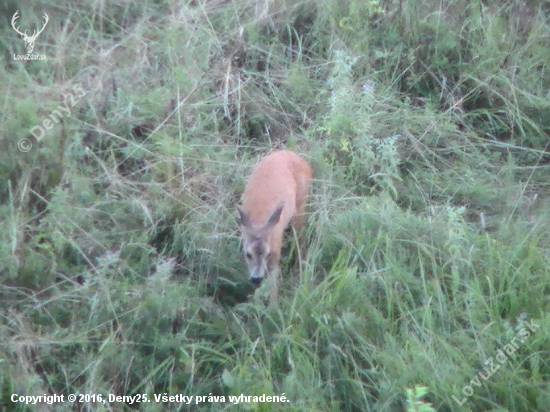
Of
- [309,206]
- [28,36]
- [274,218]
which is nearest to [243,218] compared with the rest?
[274,218]

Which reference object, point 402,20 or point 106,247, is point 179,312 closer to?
point 106,247

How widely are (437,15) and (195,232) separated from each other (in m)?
3.31

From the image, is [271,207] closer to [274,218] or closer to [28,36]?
[274,218]

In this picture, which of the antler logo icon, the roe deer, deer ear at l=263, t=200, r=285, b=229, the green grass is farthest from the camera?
the antler logo icon

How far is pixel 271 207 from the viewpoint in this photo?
763 cm

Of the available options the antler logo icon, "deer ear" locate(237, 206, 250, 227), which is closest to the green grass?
the antler logo icon

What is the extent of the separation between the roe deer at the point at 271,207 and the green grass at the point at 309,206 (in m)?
0.14

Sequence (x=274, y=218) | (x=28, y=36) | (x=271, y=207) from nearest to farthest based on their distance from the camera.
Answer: (x=274, y=218) < (x=271, y=207) < (x=28, y=36)

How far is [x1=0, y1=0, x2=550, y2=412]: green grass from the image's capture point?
620 centimetres

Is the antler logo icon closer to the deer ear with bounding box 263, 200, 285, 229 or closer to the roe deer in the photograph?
the roe deer

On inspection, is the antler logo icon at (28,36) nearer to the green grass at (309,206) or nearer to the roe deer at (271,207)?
the green grass at (309,206)

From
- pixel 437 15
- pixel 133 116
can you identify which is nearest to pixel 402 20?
pixel 437 15

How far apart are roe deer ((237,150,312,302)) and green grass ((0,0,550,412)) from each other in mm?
141

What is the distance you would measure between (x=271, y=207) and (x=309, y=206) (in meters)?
0.30
